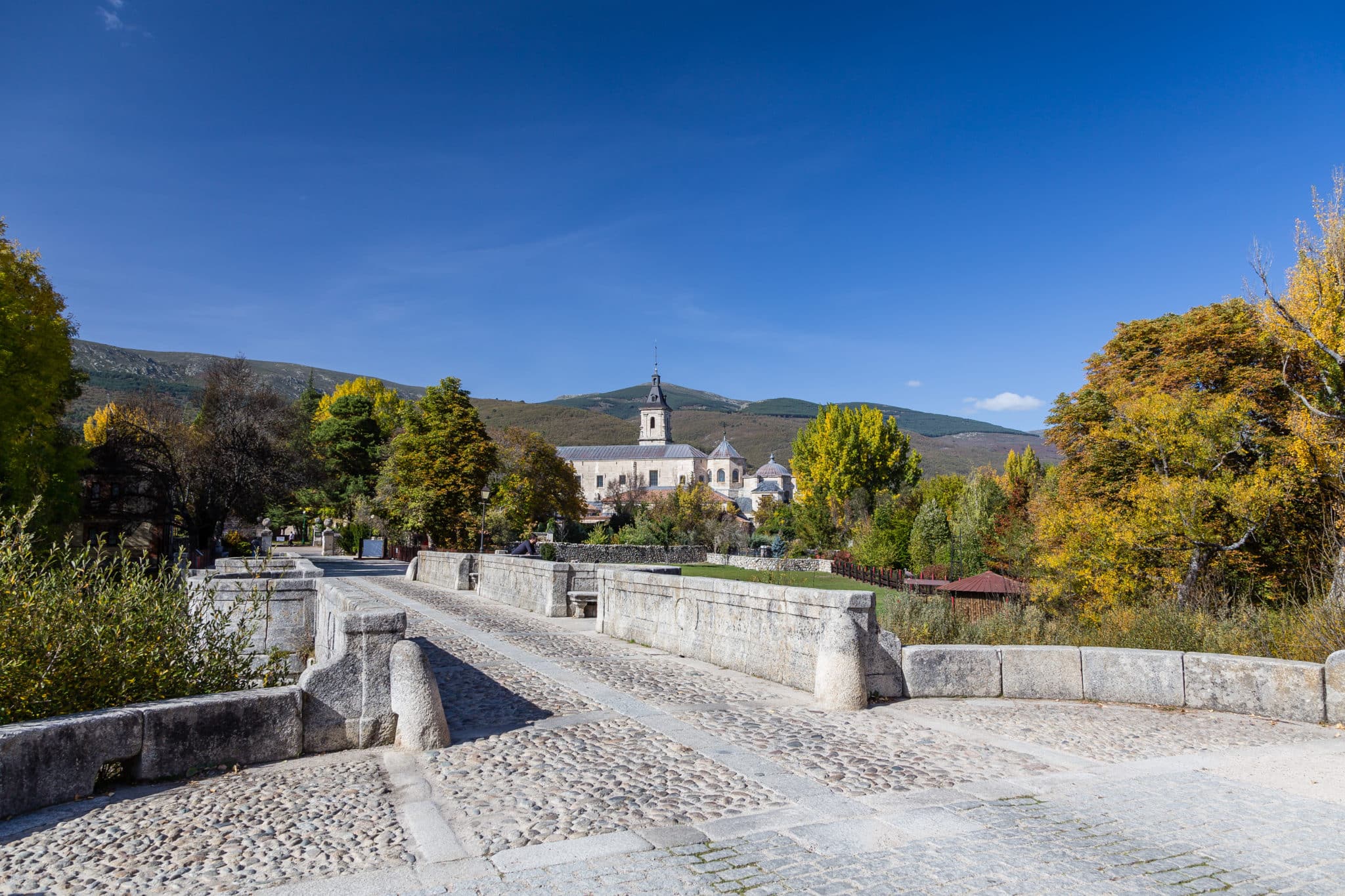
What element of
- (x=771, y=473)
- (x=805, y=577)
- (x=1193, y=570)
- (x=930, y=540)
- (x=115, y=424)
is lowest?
(x=805, y=577)

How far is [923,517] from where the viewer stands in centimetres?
3516

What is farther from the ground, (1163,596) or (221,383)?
(221,383)

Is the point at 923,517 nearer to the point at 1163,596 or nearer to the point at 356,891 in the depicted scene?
the point at 1163,596

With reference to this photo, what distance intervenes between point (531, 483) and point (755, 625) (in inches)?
1615

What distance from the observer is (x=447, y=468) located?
36.6 meters

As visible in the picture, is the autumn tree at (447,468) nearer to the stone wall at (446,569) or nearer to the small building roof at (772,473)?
the stone wall at (446,569)

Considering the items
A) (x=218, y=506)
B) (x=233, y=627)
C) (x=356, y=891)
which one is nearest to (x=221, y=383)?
(x=218, y=506)

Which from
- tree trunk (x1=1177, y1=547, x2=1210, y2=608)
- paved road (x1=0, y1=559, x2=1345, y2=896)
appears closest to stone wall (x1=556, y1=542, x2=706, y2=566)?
tree trunk (x1=1177, y1=547, x2=1210, y2=608)

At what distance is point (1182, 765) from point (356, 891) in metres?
5.04

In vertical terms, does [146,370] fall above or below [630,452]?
above

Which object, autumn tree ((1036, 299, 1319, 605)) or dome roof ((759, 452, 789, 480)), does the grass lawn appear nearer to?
autumn tree ((1036, 299, 1319, 605))

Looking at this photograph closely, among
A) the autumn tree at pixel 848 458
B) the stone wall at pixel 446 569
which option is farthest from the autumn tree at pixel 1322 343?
the autumn tree at pixel 848 458

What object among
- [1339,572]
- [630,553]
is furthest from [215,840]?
[630,553]

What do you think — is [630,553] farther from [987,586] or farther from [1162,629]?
[1162,629]
